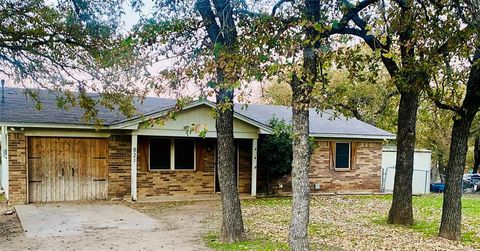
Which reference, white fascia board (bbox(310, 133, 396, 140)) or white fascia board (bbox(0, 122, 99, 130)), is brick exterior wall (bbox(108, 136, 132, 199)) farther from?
white fascia board (bbox(310, 133, 396, 140))

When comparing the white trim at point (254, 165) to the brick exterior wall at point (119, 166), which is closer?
the brick exterior wall at point (119, 166)

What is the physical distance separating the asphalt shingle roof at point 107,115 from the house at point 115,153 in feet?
0.11

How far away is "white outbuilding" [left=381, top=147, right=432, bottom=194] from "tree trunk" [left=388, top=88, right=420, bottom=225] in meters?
8.51

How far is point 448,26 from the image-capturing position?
299 inches

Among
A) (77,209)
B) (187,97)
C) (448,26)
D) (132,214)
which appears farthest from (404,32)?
(77,209)

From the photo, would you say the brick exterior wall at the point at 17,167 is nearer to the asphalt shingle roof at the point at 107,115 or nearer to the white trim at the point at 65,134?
the white trim at the point at 65,134

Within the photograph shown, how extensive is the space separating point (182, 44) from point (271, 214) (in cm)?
564

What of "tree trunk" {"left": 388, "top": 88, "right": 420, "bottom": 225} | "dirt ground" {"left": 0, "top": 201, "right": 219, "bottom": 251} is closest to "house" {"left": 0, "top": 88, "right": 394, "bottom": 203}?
"dirt ground" {"left": 0, "top": 201, "right": 219, "bottom": 251}

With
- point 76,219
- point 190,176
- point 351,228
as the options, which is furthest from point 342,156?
point 76,219

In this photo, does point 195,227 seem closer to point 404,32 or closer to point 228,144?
point 228,144

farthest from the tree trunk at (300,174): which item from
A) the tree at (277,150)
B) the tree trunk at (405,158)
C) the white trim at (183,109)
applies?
the tree at (277,150)

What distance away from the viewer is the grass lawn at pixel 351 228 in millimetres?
7914

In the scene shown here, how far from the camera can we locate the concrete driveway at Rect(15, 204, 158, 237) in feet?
29.2

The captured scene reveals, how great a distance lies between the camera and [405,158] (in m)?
9.94
